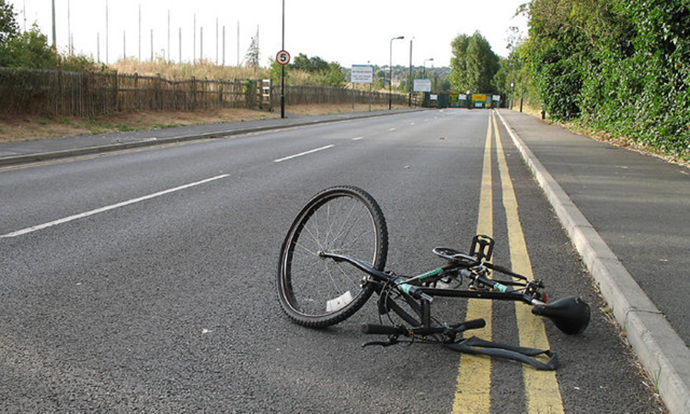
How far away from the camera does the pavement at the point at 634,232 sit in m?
2.97

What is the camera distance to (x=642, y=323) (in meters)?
3.19

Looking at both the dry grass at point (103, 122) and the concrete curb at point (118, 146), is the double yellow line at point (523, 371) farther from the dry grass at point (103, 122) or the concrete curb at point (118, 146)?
the dry grass at point (103, 122)

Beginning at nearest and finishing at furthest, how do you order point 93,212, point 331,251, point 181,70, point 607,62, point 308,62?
1. point 331,251
2. point 93,212
3. point 607,62
4. point 181,70
5. point 308,62

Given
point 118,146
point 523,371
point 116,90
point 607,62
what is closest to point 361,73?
point 116,90

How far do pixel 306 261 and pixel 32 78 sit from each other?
17859 mm

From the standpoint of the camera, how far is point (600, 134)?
1773 cm

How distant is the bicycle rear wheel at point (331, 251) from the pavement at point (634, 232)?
4.95ft

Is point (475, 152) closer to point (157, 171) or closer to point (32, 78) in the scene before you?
point (157, 171)

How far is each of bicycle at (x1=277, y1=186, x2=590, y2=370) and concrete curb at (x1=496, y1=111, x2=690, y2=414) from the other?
307 millimetres

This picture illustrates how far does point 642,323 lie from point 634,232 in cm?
267

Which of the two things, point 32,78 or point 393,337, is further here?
point 32,78

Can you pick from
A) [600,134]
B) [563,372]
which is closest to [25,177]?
[563,372]

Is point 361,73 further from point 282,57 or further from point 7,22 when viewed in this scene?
point 7,22

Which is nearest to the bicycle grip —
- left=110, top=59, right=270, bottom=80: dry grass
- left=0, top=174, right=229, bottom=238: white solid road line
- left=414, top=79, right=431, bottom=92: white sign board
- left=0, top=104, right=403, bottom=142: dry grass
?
left=0, top=174, right=229, bottom=238: white solid road line
